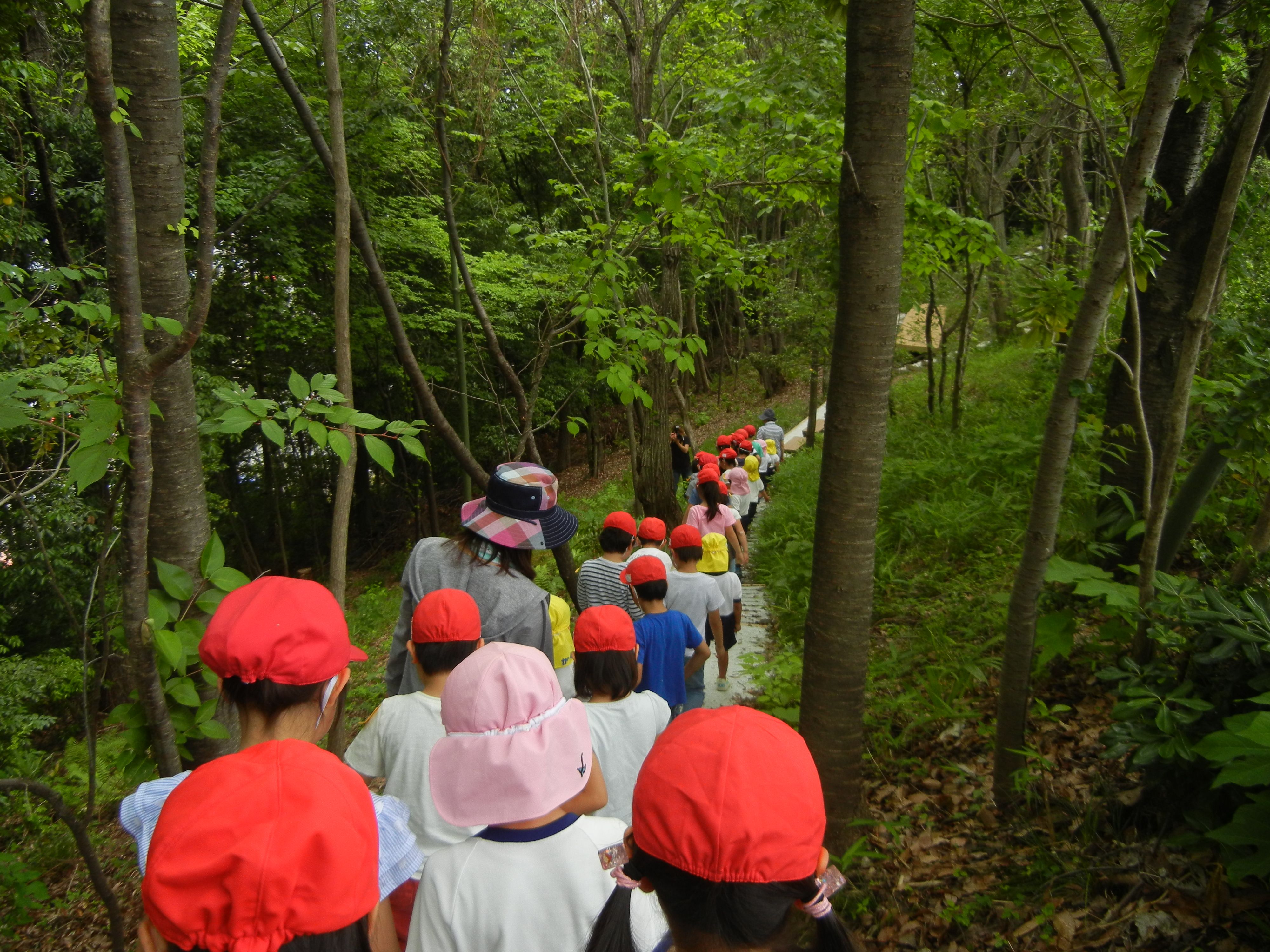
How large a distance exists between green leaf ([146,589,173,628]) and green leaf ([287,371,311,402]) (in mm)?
725

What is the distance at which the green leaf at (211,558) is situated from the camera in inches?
92.3

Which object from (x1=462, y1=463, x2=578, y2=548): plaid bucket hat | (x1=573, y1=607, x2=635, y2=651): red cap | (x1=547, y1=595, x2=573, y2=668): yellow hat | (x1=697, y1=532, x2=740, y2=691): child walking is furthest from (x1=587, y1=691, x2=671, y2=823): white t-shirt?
(x1=697, y1=532, x2=740, y2=691): child walking

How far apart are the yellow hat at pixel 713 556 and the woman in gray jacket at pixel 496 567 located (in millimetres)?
2976

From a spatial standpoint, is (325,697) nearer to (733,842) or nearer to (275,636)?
(275,636)

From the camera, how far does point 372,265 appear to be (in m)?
3.78

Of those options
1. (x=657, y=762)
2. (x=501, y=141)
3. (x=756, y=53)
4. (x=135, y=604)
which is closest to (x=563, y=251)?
(x=501, y=141)

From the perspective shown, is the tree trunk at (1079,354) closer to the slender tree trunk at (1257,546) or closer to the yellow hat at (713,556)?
the slender tree trunk at (1257,546)

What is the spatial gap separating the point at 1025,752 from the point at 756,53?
59.4 feet

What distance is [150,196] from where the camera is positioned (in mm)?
2307

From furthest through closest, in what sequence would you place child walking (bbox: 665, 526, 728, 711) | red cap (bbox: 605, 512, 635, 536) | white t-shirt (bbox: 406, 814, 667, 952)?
child walking (bbox: 665, 526, 728, 711) → red cap (bbox: 605, 512, 635, 536) → white t-shirt (bbox: 406, 814, 667, 952)

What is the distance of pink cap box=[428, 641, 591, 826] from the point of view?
1738mm

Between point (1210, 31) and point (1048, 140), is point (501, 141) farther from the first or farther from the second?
point (1210, 31)

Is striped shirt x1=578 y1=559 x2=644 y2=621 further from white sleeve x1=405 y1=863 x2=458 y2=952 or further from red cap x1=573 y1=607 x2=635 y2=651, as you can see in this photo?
white sleeve x1=405 y1=863 x2=458 y2=952

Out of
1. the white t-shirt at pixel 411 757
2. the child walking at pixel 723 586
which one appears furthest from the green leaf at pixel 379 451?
the child walking at pixel 723 586
